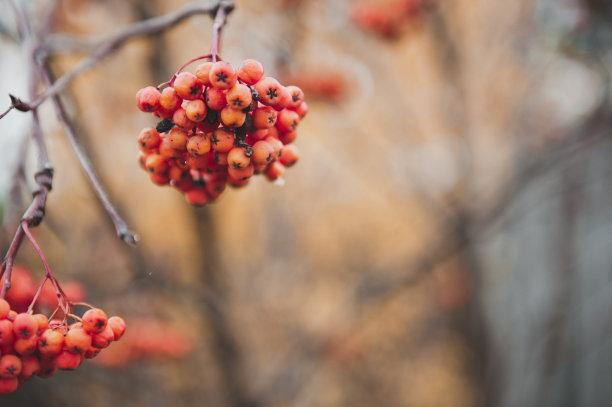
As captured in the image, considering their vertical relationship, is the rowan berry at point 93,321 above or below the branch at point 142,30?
below

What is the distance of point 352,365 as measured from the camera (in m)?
6.80

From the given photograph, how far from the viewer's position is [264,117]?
1.17m

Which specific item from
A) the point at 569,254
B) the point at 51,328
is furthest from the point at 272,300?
the point at 51,328

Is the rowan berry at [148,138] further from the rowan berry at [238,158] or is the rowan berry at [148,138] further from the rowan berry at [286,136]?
the rowan berry at [286,136]

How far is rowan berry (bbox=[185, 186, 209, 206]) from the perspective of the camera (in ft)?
4.51

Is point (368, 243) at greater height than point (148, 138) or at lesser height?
greater

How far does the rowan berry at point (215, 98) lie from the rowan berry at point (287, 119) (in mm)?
200

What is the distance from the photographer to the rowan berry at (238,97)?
Answer: 41.5 inches

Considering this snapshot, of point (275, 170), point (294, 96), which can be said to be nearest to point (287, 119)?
point (294, 96)

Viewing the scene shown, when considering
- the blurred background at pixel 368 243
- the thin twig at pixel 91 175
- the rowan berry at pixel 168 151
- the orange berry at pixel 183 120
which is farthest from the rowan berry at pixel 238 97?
the blurred background at pixel 368 243

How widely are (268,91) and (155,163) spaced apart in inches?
14.7

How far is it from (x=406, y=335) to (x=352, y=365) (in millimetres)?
967

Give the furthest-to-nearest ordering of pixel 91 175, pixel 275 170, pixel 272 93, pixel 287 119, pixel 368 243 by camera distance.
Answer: pixel 368 243 → pixel 275 170 → pixel 287 119 → pixel 272 93 → pixel 91 175

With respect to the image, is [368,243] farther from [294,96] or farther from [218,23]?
[218,23]
